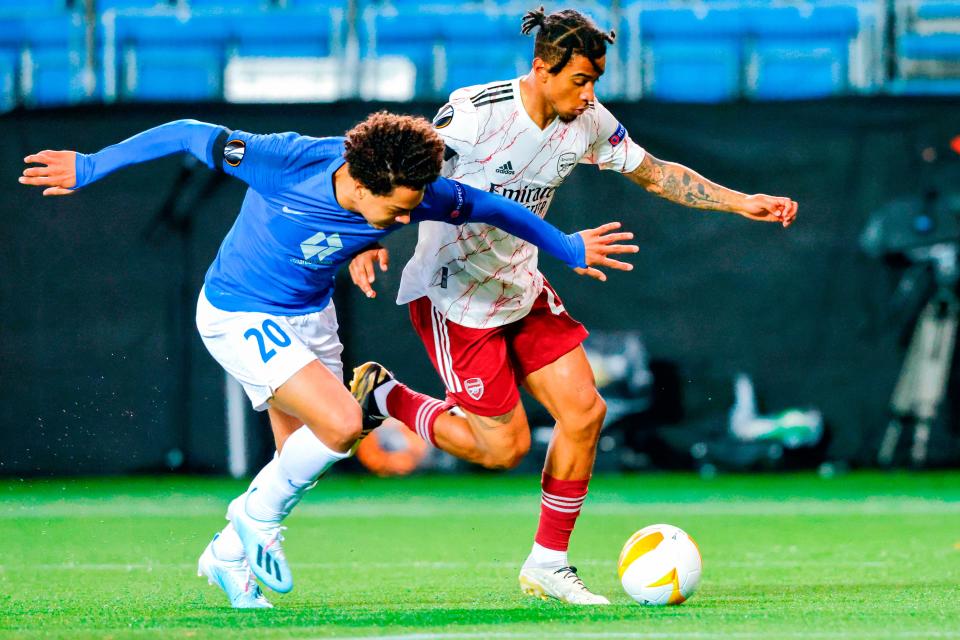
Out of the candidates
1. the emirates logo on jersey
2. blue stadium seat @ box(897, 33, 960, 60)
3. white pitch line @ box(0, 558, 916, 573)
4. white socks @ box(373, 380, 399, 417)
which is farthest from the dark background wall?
the emirates logo on jersey

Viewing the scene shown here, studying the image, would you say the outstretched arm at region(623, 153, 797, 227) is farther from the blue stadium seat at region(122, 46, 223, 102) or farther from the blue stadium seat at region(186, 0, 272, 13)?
the blue stadium seat at region(186, 0, 272, 13)

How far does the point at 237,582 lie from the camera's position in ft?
17.8

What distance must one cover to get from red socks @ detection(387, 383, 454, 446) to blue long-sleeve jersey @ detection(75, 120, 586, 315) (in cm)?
92

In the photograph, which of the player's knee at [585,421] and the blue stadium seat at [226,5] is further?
the blue stadium seat at [226,5]

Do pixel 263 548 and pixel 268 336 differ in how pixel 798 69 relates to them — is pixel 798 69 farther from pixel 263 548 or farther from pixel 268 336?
pixel 263 548

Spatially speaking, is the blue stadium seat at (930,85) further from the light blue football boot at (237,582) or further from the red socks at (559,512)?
the light blue football boot at (237,582)

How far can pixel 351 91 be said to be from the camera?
460 inches

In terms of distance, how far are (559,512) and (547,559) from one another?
196 mm

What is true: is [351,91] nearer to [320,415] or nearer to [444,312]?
[444,312]

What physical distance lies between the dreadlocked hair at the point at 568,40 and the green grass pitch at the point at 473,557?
2.08 m

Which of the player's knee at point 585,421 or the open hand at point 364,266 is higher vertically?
the open hand at point 364,266

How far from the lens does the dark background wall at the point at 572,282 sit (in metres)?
10.7

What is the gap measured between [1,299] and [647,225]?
499cm

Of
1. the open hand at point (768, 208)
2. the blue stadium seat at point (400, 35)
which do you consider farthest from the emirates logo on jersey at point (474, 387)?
the blue stadium seat at point (400, 35)
